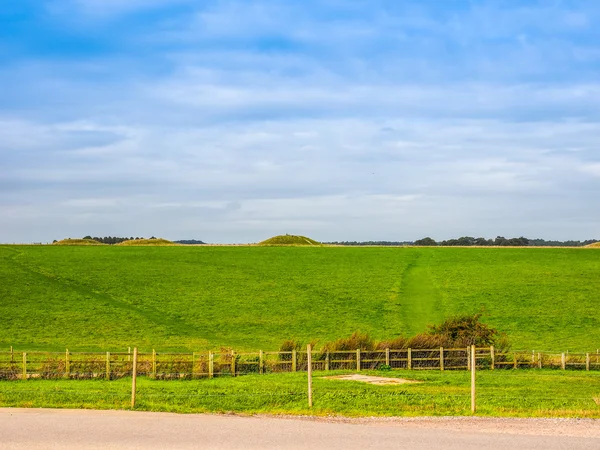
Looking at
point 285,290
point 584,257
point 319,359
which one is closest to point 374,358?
point 319,359

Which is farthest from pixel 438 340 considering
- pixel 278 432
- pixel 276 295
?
pixel 276 295

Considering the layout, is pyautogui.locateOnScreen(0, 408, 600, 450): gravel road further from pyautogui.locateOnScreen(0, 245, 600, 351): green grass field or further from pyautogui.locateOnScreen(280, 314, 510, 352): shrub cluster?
pyautogui.locateOnScreen(0, 245, 600, 351): green grass field

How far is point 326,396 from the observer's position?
79.4 feet

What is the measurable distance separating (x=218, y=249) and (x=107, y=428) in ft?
268

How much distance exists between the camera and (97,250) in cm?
9538

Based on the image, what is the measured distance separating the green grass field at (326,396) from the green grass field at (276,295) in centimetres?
1927

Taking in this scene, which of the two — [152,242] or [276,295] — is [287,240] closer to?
[152,242]

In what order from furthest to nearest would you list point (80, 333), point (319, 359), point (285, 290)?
1. point (285, 290)
2. point (80, 333)
3. point (319, 359)

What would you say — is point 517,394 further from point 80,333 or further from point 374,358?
point 80,333

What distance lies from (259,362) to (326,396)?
12719 mm

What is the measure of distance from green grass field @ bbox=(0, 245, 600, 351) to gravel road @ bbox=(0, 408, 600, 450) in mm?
29548

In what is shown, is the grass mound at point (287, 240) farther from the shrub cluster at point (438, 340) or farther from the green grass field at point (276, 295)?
the shrub cluster at point (438, 340)

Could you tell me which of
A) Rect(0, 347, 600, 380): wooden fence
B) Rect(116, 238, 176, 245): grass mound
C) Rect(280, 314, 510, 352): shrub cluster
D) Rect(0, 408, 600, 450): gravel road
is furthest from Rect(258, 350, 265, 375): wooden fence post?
Rect(116, 238, 176, 245): grass mound

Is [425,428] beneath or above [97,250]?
beneath
